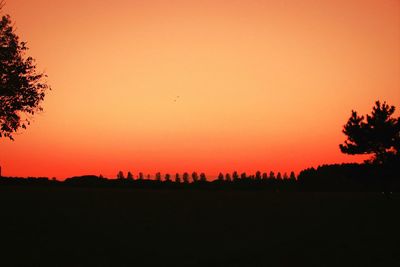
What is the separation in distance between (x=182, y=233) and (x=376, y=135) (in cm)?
3893

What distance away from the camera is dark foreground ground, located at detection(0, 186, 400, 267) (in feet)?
71.8

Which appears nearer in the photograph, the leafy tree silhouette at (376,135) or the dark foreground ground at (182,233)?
the dark foreground ground at (182,233)

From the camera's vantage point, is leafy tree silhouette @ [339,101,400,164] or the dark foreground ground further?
leafy tree silhouette @ [339,101,400,164]

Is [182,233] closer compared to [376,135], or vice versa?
[182,233]

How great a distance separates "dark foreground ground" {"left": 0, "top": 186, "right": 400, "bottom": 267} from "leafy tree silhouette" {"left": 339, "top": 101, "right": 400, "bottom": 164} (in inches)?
713

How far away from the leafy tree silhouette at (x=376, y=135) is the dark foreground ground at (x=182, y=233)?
18.1 meters

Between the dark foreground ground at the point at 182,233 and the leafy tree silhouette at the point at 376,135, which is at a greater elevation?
the leafy tree silhouette at the point at 376,135

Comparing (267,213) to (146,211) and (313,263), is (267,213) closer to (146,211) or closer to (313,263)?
(146,211)

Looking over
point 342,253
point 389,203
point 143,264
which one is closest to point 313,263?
point 342,253

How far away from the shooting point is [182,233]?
91.3 ft

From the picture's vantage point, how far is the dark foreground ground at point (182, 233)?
862 inches

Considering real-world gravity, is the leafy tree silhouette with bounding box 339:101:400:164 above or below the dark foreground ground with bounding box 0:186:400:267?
above

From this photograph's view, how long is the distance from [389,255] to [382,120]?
128 ft

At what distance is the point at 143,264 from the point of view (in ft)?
68.1
